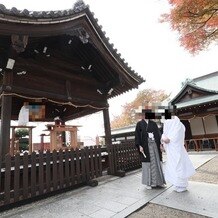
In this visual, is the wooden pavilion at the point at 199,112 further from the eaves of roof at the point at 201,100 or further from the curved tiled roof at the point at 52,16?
the curved tiled roof at the point at 52,16

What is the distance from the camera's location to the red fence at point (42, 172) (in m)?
4.57

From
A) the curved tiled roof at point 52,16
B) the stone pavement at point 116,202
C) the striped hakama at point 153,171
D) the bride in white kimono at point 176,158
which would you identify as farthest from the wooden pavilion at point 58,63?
the bride in white kimono at point 176,158

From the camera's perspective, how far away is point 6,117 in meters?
5.24

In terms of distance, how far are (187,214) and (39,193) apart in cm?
345

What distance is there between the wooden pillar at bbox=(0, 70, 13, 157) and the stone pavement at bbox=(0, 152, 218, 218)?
4.91 ft

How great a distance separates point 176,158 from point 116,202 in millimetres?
1840

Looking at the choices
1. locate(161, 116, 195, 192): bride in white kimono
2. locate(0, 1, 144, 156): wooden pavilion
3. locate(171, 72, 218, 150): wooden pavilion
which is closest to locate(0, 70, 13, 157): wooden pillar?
locate(0, 1, 144, 156): wooden pavilion

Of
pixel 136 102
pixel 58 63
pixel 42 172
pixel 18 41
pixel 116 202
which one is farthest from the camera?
pixel 136 102

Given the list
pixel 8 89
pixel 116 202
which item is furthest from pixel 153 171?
pixel 8 89

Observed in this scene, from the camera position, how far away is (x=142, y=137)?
224 inches

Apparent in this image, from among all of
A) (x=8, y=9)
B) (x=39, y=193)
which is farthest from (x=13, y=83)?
(x=39, y=193)

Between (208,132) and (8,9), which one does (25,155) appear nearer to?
(8,9)

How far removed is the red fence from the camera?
457cm

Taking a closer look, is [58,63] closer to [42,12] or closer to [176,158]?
[42,12]
